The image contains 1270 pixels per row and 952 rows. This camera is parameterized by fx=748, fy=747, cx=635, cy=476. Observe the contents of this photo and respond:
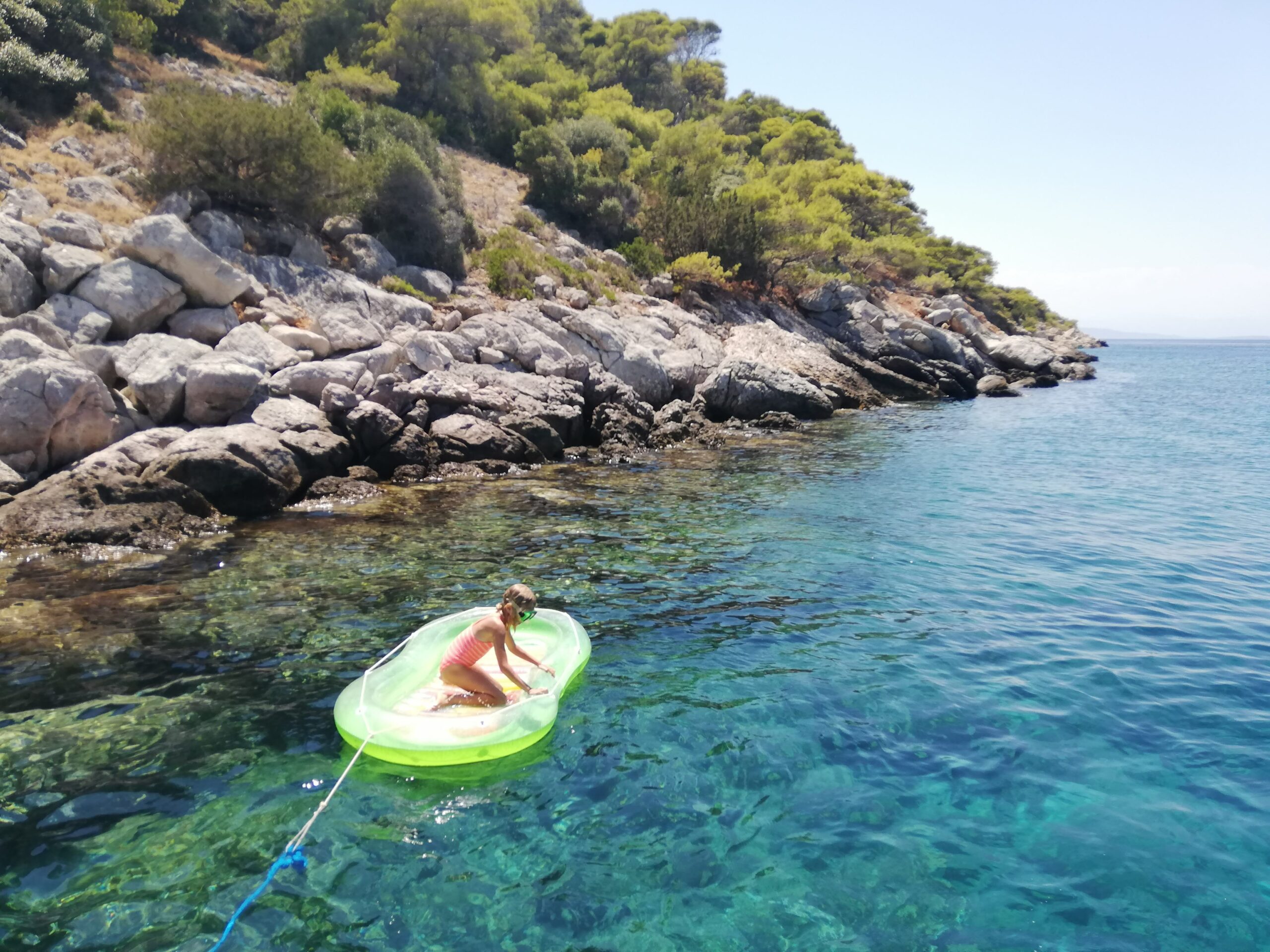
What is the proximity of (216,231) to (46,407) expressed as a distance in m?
9.29

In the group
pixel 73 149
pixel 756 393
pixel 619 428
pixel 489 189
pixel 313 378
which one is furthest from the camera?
pixel 489 189

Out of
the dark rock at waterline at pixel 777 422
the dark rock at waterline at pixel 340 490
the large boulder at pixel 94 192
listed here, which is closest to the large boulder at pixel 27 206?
the large boulder at pixel 94 192

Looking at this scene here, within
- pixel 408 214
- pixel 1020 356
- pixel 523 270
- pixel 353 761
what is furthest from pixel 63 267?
pixel 1020 356

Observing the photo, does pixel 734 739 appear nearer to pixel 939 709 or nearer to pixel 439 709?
pixel 939 709

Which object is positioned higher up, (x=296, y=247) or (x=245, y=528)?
(x=296, y=247)

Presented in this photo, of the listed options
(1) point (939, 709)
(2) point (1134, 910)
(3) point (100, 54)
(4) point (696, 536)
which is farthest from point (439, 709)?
(3) point (100, 54)

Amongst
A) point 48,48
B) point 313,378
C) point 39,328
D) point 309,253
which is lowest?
point 313,378

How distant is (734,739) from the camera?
286 inches

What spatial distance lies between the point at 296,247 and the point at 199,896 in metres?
21.0

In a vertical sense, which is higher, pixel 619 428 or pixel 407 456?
pixel 619 428

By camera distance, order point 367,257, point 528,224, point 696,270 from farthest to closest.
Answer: point 696,270 → point 528,224 → point 367,257

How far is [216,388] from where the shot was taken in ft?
50.5

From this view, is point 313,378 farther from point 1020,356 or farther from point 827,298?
point 1020,356

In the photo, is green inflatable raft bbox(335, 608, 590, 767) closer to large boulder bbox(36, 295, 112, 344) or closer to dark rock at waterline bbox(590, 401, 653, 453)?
large boulder bbox(36, 295, 112, 344)
